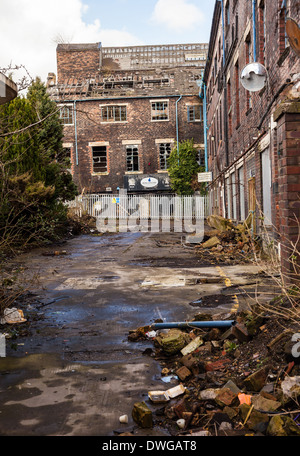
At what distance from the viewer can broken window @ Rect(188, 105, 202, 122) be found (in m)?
35.3

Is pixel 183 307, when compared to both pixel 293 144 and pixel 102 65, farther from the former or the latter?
pixel 102 65

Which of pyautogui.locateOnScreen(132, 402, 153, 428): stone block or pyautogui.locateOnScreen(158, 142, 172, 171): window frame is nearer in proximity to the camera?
pyautogui.locateOnScreen(132, 402, 153, 428): stone block

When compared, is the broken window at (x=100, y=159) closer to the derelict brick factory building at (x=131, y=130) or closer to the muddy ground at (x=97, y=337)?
the derelict brick factory building at (x=131, y=130)

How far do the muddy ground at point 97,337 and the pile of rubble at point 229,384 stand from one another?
9 centimetres

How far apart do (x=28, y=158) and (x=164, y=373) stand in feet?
43.5

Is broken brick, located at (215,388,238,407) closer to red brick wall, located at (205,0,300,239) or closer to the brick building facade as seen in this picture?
the brick building facade

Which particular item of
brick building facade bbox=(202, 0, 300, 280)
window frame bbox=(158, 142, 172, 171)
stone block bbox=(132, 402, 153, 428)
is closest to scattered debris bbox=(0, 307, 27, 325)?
stone block bbox=(132, 402, 153, 428)

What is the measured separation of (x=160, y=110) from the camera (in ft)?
117

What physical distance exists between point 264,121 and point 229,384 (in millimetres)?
9018

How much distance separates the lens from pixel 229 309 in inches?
245

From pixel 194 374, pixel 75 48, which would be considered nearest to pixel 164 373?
pixel 194 374

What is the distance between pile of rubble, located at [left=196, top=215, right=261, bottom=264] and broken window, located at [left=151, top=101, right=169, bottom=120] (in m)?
21.3

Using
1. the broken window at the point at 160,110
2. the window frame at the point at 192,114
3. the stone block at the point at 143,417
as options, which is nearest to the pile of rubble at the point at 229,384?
the stone block at the point at 143,417

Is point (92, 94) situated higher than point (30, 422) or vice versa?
point (92, 94)
